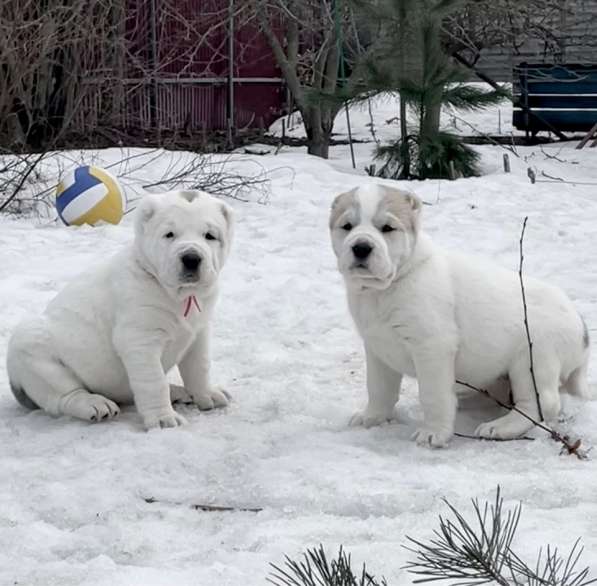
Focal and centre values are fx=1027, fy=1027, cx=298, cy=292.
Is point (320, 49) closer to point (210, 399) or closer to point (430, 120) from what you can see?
point (430, 120)

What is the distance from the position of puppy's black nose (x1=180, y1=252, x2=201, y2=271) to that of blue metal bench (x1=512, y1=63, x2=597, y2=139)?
1374 cm

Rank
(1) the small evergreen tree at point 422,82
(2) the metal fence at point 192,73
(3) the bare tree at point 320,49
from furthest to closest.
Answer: (2) the metal fence at point 192,73, (3) the bare tree at point 320,49, (1) the small evergreen tree at point 422,82

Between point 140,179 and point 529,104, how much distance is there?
9.14 m

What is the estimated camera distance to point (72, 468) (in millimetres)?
4051

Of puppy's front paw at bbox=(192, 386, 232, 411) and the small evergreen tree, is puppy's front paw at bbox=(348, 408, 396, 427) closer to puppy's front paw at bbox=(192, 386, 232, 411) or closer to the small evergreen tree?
puppy's front paw at bbox=(192, 386, 232, 411)

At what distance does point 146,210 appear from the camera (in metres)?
4.57

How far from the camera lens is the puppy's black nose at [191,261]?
14.4 ft

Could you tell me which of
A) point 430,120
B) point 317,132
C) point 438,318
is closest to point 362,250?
point 438,318

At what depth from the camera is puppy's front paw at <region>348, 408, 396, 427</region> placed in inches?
180

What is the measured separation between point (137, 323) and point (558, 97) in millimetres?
14274

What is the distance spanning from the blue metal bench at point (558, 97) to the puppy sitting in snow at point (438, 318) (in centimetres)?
1341

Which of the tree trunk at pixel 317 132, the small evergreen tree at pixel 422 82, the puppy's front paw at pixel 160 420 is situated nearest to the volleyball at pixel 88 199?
the small evergreen tree at pixel 422 82

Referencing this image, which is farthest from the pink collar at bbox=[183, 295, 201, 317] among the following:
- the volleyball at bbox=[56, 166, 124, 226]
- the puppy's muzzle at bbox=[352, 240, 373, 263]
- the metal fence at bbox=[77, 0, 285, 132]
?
the metal fence at bbox=[77, 0, 285, 132]

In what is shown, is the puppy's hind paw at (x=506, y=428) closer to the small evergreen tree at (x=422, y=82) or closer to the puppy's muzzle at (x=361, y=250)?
the puppy's muzzle at (x=361, y=250)
